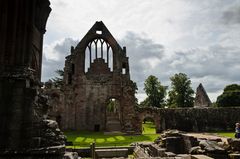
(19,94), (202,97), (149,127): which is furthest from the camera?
(202,97)

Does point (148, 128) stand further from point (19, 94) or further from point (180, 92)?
point (19, 94)

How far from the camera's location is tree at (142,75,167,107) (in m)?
53.2

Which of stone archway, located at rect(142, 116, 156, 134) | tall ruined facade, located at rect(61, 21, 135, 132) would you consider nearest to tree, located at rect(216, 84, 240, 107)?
stone archway, located at rect(142, 116, 156, 134)

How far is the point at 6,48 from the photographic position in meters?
7.68

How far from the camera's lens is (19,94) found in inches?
285

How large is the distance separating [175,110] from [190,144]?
1907 cm

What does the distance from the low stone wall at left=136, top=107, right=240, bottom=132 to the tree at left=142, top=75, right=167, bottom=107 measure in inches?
863

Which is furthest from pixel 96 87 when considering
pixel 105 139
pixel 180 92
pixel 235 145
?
pixel 180 92

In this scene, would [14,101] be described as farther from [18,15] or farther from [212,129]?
[212,129]

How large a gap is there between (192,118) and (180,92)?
72.1ft

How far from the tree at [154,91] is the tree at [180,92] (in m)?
1.49

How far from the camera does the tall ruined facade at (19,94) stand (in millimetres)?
7031

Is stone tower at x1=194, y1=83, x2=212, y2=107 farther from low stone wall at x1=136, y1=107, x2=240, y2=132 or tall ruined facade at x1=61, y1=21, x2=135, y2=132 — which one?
tall ruined facade at x1=61, y1=21, x2=135, y2=132

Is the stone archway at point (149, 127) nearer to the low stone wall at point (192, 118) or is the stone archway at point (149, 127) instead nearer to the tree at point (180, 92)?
the low stone wall at point (192, 118)
